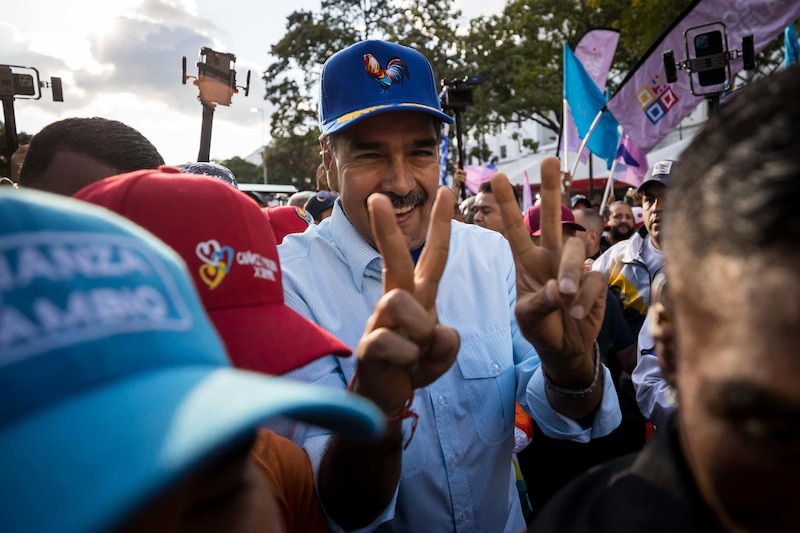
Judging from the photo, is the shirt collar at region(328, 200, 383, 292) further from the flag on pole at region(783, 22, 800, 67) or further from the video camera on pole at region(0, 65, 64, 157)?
the flag on pole at region(783, 22, 800, 67)

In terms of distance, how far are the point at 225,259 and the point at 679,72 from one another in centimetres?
793

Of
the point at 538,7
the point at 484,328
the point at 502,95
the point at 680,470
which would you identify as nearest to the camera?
the point at 680,470

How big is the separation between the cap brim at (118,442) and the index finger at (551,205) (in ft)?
2.81

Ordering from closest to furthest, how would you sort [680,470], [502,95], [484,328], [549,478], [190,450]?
1. [190,450]
2. [680,470]
3. [484,328]
4. [549,478]
5. [502,95]

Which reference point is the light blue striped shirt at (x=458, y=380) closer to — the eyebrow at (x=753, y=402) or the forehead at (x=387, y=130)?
the forehead at (x=387, y=130)

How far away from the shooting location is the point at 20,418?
0.64 m

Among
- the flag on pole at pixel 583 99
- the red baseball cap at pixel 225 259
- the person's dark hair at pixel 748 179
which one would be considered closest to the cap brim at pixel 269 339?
the red baseball cap at pixel 225 259

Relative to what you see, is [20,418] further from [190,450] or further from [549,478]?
[549,478]

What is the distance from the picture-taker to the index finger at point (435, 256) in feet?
4.31

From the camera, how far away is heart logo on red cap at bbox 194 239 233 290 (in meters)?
1.26

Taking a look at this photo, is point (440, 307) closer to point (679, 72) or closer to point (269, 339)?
point (269, 339)

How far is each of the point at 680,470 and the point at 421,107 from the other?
1417mm

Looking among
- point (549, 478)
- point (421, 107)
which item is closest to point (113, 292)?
point (421, 107)

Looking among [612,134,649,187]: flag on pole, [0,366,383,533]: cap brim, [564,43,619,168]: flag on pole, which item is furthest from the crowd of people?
[612,134,649,187]: flag on pole
